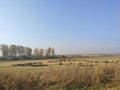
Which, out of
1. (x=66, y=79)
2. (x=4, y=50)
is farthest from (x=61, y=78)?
(x=4, y=50)

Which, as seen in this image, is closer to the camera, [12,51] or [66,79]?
[66,79]

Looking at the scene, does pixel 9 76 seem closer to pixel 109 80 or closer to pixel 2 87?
pixel 2 87

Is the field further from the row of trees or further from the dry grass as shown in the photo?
the row of trees

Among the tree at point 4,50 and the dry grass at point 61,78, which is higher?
the tree at point 4,50

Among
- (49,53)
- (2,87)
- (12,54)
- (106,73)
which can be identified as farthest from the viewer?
(49,53)

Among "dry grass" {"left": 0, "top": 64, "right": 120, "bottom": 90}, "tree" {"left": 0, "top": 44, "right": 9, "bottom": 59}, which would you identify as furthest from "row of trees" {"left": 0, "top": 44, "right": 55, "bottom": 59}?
"dry grass" {"left": 0, "top": 64, "right": 120, "bottom": 90}

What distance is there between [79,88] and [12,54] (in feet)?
448

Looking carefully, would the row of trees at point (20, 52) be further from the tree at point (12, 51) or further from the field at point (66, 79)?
the field at point (66, 79)

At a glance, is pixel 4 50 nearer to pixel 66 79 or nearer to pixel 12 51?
pixel 12 51

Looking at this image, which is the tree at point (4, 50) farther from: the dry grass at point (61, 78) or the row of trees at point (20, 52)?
the dry grass at point (61, 78)

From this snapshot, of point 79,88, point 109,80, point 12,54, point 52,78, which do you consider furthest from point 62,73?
point 12,54

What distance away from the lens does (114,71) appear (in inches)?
549

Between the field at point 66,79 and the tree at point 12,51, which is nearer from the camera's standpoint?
the field at point 66,79

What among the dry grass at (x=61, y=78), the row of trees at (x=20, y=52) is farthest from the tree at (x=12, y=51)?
the dry grass at (x=61, y=78)
